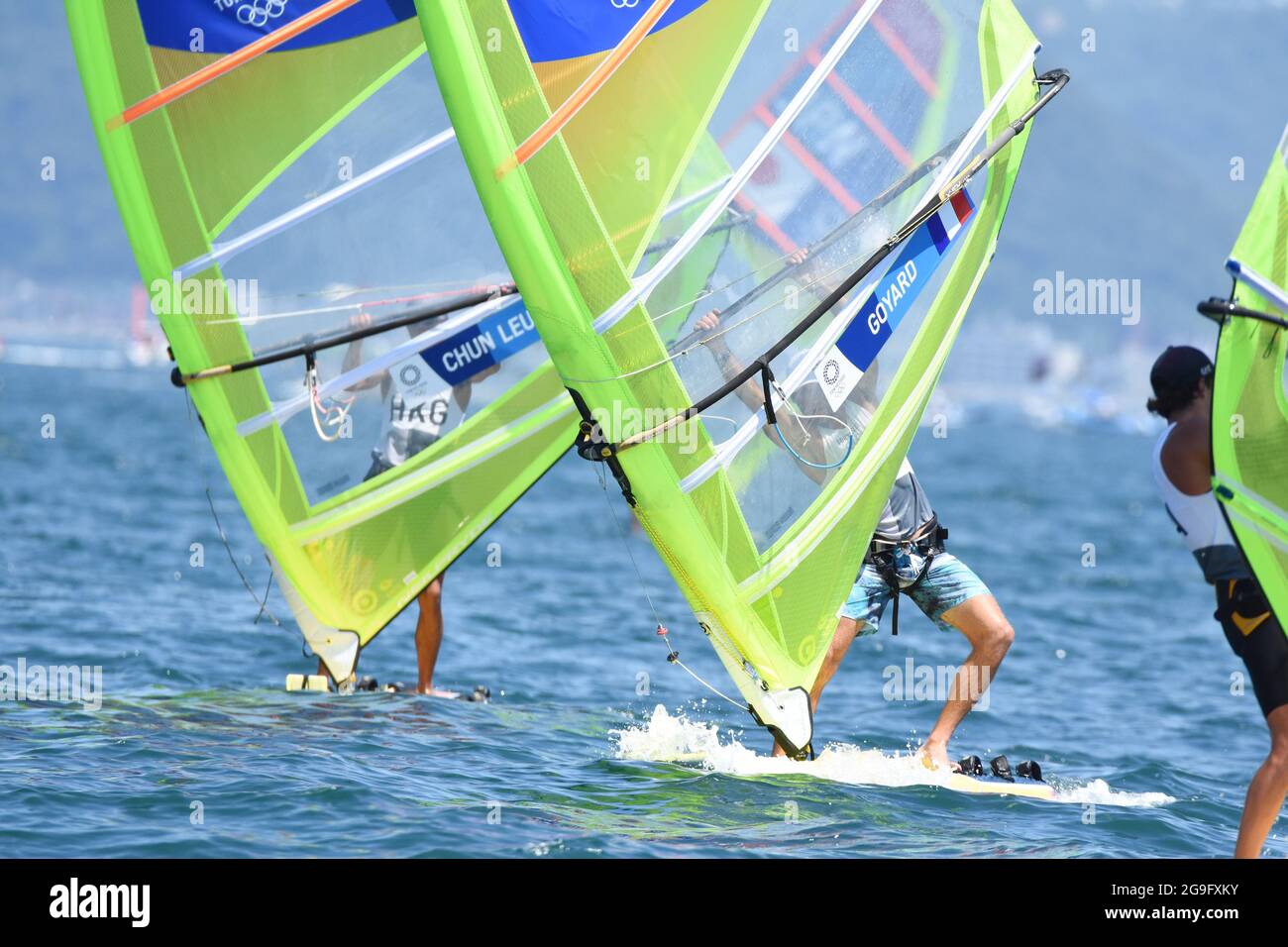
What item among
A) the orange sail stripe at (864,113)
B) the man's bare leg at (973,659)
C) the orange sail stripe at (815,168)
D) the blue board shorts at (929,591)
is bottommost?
the man's bare leg at (973,659)

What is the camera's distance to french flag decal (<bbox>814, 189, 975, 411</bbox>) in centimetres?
710

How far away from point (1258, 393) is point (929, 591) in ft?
7.64

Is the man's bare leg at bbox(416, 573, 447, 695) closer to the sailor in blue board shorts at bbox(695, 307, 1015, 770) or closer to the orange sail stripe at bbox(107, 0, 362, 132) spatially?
the sailor in blue board shorts at bbox(695, 307, 1015, 770)

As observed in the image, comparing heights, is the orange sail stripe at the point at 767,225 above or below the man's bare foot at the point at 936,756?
above

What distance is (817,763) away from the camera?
7328 mm

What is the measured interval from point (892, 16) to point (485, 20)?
6.22 feet

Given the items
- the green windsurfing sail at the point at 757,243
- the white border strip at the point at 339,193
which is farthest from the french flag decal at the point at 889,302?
the white border strip at the point at 339,193

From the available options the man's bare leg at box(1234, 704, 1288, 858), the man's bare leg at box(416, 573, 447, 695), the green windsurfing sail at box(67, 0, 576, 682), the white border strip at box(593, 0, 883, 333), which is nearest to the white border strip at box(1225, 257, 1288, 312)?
the man's bare leg at box(1234, 704, 1288, 858)

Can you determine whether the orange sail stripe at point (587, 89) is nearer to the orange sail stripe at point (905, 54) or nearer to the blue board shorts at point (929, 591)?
the orange sail stripe at point (905, 54)

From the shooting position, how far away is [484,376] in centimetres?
912

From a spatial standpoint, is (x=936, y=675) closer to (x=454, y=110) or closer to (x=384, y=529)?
(x=384, y=529)

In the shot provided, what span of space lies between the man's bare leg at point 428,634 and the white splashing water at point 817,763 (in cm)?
145

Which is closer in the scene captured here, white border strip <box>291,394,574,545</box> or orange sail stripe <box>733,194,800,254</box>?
orange sail stripe <box>733,194,800,254</box>

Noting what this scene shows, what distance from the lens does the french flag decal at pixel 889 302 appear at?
7.10 meters
